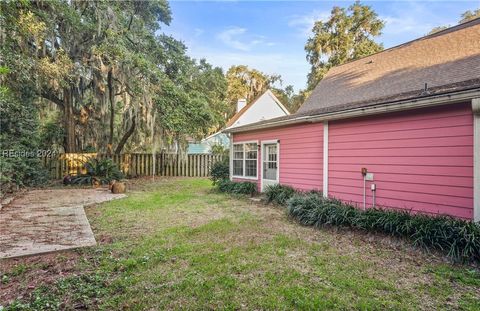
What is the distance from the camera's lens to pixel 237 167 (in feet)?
Result: 33.1

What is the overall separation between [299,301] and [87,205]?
6219 millimetres

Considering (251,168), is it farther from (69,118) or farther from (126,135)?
(69,118)

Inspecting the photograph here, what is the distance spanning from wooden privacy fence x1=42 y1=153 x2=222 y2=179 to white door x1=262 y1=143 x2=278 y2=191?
528 cm

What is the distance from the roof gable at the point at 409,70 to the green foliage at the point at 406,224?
6.56ft

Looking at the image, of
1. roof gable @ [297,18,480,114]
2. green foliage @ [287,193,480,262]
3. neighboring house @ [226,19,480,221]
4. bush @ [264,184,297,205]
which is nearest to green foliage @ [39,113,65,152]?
neighboring house @ [226,19,480,221]

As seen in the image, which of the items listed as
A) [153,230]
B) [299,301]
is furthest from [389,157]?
[153,230]

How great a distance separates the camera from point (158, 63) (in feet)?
40.7

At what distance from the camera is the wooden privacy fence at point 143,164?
11.8 metres

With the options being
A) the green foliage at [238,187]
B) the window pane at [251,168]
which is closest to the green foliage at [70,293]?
the green foliage at [238,187]

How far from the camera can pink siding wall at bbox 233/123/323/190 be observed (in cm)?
675

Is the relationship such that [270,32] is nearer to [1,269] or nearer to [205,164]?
[205,164]

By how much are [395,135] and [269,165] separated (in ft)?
13.7

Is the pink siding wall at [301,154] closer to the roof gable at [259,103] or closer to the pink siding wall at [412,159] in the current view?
the pink siding wall at [412,159]

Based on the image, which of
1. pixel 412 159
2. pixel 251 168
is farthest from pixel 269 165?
pixel 412 159
